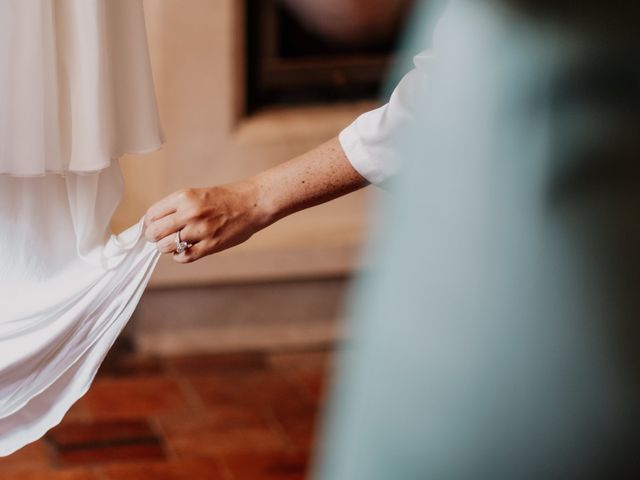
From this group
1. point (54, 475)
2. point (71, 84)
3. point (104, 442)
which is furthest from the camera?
point (104, 442)

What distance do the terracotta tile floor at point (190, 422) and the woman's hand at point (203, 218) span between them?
3.28 ft

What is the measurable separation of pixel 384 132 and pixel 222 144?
1385 mm

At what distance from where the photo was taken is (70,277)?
3.67 ft

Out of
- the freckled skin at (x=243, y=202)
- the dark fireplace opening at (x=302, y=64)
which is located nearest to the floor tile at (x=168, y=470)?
the dark fireplace opening at (x=302, y=64)

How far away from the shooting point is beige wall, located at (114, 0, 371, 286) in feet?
7.55

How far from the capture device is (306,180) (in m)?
1.11

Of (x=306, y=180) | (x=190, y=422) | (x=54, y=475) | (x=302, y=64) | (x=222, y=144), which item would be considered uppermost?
(x=302, y=64)

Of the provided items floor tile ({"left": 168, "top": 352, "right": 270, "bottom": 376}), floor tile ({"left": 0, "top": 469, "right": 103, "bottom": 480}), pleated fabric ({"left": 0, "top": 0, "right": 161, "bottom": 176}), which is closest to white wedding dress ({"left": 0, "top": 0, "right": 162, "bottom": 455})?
pleated fabric ({"left": 0, "top": 0, "right": 161, "bottom": 176})

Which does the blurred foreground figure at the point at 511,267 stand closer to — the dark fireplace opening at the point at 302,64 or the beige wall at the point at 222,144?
the beige wall at the point at 222,144

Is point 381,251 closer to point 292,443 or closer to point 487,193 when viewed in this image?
point 487,193

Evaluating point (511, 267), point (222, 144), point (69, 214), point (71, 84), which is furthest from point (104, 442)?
point (511, 267)

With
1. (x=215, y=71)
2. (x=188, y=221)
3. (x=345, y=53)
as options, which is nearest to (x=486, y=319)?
(x=188, y=221)

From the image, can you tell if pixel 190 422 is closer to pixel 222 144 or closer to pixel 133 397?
pixel 133 397

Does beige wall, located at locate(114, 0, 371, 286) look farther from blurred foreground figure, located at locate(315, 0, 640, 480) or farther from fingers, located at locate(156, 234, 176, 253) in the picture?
blurred foreground figure, located at locate(315, 0, 640, 480)
